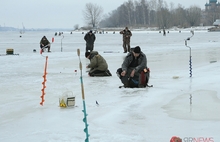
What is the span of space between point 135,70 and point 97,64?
3.09m

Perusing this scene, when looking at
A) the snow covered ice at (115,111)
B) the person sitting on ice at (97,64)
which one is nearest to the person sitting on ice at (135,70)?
the snow covered ice at (115,111)

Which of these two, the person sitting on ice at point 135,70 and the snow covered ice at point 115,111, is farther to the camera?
the person sitting on ice at point 135,70

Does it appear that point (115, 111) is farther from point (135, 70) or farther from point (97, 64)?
point (97, 64)

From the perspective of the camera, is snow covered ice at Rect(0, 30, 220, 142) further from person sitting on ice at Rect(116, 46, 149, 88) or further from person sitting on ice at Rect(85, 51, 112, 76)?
person sitting on ice at Rect(85, 51, 112, 76)

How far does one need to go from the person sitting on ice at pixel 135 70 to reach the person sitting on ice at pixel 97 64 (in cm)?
258

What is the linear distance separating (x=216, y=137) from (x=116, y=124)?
1722 mm

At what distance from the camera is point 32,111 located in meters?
8.28

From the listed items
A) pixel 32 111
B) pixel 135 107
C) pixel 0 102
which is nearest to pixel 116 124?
pixel 135 107

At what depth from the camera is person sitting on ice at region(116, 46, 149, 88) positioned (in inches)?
428

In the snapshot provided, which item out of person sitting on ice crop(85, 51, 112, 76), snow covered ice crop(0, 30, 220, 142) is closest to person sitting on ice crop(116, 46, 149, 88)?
snow covered ice crop(0, 30, 220, 142)

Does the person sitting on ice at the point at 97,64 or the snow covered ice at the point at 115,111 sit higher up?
the person sitting on ice at the point at 97,64

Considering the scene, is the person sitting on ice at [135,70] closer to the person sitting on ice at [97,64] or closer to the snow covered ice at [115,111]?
the snow covered ice at [115,111]

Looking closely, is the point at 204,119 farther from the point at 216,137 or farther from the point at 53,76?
the point at 53,76

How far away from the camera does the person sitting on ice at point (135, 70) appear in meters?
10.9
